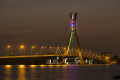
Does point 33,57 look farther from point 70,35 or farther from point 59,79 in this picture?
point 59,79

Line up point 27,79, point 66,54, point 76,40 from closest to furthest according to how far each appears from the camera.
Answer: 1. point 27,79
2. point 76,40
3. point 66,54

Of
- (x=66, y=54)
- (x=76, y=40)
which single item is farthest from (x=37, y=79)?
(x=66, y=54)

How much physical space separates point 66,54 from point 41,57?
10158mm

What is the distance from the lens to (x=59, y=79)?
4716 cm

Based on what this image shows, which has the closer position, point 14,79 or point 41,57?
point 14,79

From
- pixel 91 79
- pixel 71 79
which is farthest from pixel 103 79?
pixel 71 79

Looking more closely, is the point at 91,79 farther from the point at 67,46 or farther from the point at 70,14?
the point at 70,14

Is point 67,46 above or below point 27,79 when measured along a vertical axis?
above

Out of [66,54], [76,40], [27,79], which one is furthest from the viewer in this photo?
[66,54]

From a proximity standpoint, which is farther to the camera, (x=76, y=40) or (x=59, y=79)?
(x=76, y=40)

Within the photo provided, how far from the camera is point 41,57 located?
355 feet

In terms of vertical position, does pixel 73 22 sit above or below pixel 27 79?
above

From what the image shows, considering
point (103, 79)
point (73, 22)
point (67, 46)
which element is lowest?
point (103, 79)

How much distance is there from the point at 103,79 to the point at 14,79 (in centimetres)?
1548
